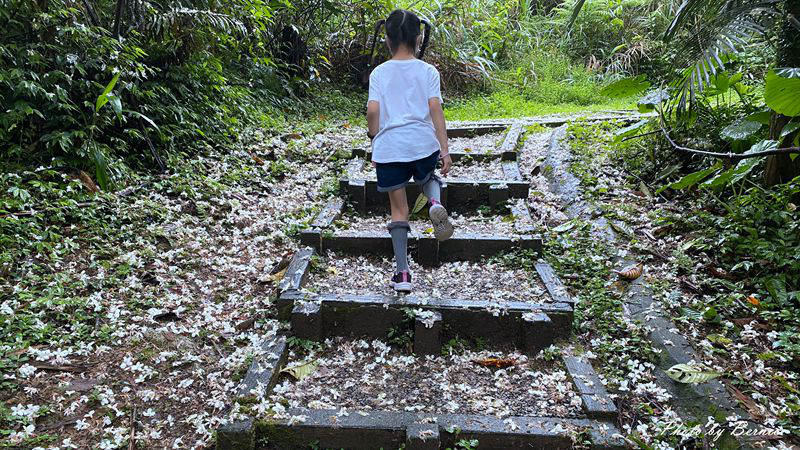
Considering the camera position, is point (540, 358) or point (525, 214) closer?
point (540, 358)

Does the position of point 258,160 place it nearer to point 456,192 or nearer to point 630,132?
point 456,192

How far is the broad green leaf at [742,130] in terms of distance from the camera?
376cm

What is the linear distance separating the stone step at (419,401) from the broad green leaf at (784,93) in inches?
66.1

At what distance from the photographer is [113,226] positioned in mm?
3676

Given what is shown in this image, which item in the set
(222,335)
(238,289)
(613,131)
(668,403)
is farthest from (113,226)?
(613,131)

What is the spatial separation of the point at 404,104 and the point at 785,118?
253 centimetres

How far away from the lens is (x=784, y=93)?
8.95 feet

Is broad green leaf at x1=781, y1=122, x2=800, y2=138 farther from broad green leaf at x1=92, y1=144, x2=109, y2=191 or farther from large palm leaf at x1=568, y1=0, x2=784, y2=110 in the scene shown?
broad green leaf at x1=92, y1=144, x2=109, y2=191

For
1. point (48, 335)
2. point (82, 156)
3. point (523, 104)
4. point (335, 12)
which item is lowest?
point (523, 104)

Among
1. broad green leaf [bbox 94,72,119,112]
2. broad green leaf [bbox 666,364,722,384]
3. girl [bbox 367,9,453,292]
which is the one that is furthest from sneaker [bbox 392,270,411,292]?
broad green leaf [bbox 94,72,119,112]

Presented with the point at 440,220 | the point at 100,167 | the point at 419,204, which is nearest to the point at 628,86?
the point at 419,204

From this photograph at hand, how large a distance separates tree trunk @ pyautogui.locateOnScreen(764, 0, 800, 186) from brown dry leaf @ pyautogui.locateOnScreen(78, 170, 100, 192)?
4659 mm

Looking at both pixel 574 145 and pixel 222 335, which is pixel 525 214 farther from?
pixel 222 335

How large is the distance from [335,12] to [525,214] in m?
5.05
